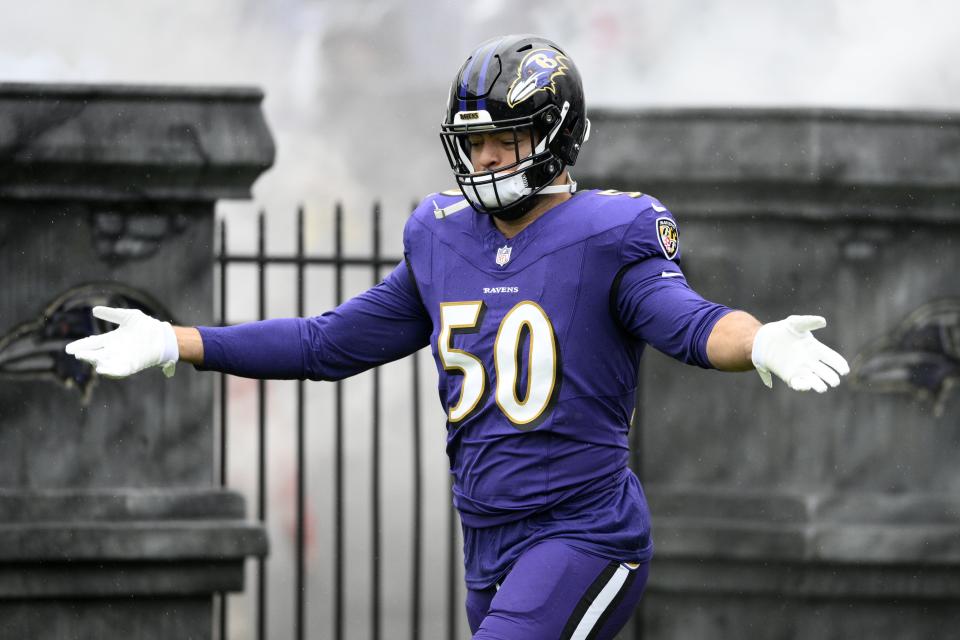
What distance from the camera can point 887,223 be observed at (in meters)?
6.96

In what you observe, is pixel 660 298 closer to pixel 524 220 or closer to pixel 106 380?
pixel 524 220

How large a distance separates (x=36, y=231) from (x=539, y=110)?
10.3 feet

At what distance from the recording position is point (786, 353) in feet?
11.6

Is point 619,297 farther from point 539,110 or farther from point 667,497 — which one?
point 667,497

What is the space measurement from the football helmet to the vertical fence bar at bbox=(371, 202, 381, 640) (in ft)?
9.01

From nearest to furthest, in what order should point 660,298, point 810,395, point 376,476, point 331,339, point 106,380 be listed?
1. point 660,298
2. point 331,339
3. point 106,380
4. point 810,395
5. point 376,476

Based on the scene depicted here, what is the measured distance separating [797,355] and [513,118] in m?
1.10

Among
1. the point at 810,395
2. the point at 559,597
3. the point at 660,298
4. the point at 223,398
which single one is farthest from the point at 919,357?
the point at 559,597

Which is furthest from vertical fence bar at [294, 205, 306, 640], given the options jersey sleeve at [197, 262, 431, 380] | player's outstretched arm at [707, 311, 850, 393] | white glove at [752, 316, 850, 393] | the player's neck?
white glove at [752, 316, 850, 393]

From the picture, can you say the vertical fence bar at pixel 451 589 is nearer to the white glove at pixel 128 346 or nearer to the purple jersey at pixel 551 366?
the purple jersey at pixel 551 366

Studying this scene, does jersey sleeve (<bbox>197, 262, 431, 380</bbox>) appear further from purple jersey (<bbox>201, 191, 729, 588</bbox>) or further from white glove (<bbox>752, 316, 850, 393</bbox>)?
white glove (<bbox>752, 316, 850, 393</bbox>)

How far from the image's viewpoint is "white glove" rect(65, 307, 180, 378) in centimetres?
409

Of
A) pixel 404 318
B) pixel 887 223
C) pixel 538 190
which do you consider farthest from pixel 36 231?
pixel 887 223

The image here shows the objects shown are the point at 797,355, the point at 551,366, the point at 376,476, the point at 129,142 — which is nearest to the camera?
the point at 797,355
